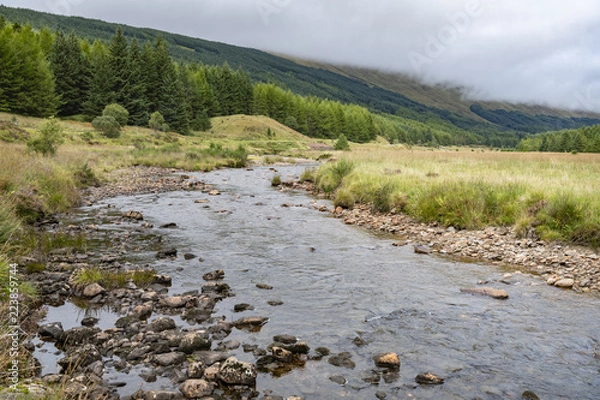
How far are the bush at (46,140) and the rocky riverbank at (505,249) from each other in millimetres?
22407

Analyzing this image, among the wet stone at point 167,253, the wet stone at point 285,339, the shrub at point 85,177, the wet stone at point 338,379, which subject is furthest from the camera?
the shrub at point 85,177

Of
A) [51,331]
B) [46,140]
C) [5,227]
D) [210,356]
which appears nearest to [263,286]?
[210,356]

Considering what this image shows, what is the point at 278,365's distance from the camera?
590cm

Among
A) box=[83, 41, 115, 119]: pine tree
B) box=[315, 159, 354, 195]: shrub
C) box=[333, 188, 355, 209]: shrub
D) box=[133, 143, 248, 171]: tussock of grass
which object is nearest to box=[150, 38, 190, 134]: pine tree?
box=[83, 41, 115, 119]: pine tree

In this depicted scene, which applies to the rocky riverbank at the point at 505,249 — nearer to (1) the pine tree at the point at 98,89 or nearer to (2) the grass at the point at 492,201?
(2) the grass at the point at 492,201

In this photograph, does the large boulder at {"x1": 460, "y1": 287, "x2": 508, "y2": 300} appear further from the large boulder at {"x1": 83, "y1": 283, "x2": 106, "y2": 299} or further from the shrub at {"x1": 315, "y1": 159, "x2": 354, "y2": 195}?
the shrub at {"x1": 315, "y1": 159, "x2": 354, "y2": 195}

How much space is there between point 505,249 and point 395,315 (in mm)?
5815

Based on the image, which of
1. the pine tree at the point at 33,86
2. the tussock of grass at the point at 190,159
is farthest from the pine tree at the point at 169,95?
the tussock of grass at the point at 190,159

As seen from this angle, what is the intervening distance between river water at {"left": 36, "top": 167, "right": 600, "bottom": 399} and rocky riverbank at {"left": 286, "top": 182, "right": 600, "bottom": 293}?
653 mm

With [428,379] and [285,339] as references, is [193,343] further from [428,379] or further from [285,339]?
[428,379]

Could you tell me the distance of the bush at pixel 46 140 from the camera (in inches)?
1079

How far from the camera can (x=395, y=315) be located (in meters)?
7.73

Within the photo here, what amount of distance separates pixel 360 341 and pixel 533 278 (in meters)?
5.55

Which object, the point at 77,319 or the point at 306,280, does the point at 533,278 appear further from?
the point at 77,319
